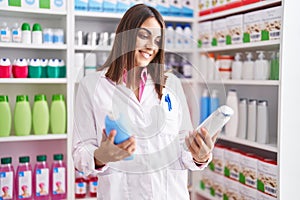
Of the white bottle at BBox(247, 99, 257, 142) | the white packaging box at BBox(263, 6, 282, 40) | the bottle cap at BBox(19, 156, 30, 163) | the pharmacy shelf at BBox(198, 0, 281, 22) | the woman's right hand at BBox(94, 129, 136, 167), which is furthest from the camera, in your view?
the bottle cap at BBox(19, 156, 30, 163)

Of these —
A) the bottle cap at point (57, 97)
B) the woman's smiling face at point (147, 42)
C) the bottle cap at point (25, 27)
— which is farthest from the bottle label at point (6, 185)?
the woman's smiling face at point (147, 42)

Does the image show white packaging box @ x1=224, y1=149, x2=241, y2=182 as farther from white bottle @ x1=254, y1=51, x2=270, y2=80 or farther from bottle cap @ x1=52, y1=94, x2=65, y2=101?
bottle cap @ x1=52, y1=94, x2=65, y2=101

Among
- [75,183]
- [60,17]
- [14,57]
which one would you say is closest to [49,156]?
[75,183]

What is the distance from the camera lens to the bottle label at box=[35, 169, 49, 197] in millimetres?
2340

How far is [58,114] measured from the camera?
2.36 meters

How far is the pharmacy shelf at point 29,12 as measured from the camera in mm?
2244

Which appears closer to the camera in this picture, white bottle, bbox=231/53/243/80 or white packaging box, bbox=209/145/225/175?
white bottle, bbox=231/53/243/80

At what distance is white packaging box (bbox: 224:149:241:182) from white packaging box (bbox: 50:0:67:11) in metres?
1.30

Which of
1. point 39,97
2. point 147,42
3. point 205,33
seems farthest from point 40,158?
point 147,42

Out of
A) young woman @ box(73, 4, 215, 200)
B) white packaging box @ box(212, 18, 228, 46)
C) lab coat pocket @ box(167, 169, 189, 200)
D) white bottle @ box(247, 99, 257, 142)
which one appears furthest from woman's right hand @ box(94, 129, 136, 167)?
white packaging box @ box(212, 18, 228, 46)

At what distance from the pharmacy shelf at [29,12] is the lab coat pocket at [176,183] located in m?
1.32

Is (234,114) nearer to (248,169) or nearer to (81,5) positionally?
(248,169)

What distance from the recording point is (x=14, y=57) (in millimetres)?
2467

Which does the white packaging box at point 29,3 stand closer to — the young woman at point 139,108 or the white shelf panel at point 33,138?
the white shelf panel at point 33,138
